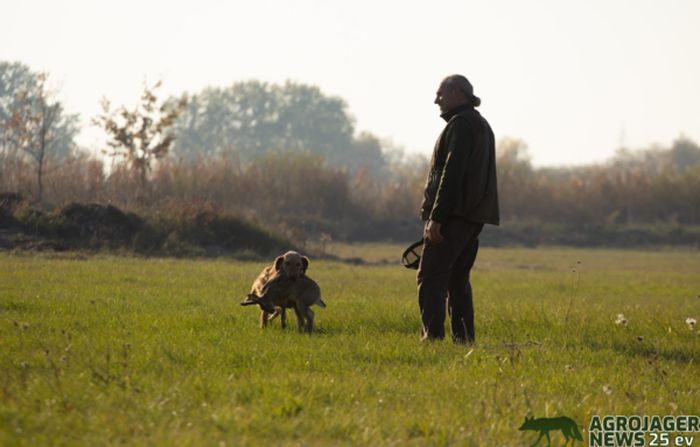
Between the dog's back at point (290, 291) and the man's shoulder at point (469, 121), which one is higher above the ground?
the man's shoulder at point (469, 121)

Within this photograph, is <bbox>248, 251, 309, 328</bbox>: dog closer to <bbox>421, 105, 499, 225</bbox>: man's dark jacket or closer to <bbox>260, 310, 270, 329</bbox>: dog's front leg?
<bbox>260, 310, 270, 329</bbox>: dog's front leg

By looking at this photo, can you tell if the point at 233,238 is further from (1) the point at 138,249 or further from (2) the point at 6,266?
(2) the point at 6,266

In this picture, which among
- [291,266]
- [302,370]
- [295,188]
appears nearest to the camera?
[302,370]

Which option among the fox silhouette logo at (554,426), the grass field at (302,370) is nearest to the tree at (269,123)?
the grass field at (302,370)

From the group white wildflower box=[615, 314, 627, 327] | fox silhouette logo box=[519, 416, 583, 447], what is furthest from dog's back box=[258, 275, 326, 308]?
fox silhouette logo box=[519, 416, 583, 447]

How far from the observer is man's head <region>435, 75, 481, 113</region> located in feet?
33.6

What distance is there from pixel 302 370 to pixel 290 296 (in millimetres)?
2916

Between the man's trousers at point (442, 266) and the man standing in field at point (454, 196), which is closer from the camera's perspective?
the man standing in field at point (454, 196)

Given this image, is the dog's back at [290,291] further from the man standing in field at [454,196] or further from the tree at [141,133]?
the tree at [141,133]

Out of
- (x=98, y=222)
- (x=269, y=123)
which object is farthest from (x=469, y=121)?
(x=269, y=123)

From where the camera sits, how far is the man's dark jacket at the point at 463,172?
9930 millimetres

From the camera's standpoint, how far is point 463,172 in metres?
9.96

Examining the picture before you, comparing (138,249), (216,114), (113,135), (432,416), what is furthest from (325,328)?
(216,114)

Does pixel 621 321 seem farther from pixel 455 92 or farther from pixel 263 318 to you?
pixel 263 318
